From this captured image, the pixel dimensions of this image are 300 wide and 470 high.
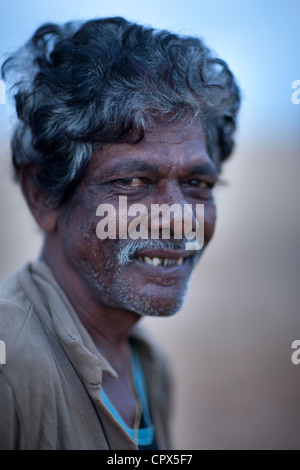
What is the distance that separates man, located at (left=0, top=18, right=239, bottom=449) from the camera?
5.89 feet

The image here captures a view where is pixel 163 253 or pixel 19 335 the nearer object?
pixel 19 335

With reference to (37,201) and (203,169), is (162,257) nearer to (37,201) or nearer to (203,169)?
(203,169)

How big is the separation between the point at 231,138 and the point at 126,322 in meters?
1.33

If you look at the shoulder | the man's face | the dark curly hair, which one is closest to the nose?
the man's face

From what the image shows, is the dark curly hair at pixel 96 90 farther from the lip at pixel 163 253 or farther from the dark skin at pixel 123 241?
the lip at pixel 163 253

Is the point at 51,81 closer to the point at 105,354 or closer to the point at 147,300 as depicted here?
the point at 147,300

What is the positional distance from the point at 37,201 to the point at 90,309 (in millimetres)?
619

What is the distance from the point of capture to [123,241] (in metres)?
2.01

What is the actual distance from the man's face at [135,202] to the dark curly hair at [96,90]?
7cm

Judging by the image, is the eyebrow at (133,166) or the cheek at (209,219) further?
the cheek at (209,219)

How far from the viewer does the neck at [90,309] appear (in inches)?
85.4

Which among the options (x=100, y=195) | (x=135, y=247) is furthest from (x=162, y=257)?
(x=100, y=195)

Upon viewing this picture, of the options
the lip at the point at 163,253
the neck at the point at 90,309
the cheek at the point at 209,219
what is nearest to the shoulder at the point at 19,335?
the neck at the point at 90,309

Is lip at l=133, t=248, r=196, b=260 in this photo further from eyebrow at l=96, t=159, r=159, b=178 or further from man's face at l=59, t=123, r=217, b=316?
eyebrow at l=96, t=159, r=159, b=178
